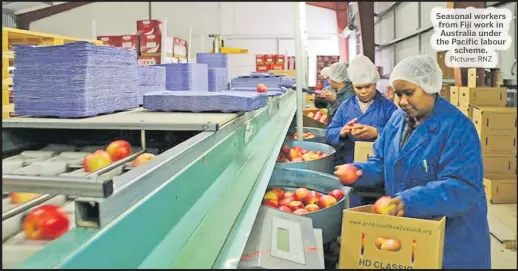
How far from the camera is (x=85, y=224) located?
0.83m

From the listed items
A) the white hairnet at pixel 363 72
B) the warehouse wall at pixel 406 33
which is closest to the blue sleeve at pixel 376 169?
the white hairnet at pixel 363 72

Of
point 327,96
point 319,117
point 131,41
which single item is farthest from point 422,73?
point 131,41

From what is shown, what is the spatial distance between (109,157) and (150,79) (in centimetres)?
137

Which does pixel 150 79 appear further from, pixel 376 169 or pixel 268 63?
pixel 268 63

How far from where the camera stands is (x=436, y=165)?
83.1 inches

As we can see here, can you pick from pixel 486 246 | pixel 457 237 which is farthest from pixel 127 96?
pixel 486 246

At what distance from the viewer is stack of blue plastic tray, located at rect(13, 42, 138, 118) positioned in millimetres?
1841

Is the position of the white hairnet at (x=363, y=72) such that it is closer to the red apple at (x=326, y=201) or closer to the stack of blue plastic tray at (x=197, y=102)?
the red apple at (x=326, y=201)

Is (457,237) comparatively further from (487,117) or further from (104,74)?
(487,117)

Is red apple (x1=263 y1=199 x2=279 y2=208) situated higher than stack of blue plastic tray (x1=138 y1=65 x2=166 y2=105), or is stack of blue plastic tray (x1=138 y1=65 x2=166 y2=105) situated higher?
stack of blue plastic tray (x1=138 y1=65 x2=166 y2=105)

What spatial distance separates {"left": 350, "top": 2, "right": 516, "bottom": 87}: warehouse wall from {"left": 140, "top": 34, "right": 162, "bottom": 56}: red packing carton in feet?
17.6

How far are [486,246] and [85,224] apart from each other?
1.98m

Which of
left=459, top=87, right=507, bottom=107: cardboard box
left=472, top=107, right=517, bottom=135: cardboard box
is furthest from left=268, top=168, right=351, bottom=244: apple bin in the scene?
left=459, top=87, right=507, bottom=107: cardboard box

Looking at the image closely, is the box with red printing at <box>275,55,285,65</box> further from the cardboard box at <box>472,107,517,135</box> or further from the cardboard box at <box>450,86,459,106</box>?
the cardboard box at <box>472,107,517,135</box>
